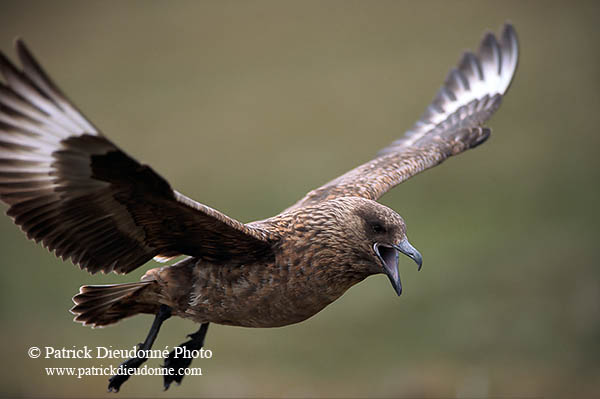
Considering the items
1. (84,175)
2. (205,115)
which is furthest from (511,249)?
(84,175)

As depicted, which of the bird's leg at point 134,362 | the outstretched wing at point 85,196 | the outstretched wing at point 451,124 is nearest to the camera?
the outstretched wing at point 85,196

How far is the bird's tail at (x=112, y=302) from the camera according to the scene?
5078 mm

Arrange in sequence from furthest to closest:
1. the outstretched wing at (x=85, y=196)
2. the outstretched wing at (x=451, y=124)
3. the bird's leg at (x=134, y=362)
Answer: the outstretched wing at (x=451, y=124)
the bird's leg at (x=134, y=362)
the outstretched wing at (x=85, y=196)

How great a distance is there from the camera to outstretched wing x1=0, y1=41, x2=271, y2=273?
4078mm

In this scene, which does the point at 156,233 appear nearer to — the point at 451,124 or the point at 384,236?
the point at 384,236

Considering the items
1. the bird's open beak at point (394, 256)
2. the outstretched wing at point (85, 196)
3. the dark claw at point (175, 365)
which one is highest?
the outstretched wing at point (85, 196)

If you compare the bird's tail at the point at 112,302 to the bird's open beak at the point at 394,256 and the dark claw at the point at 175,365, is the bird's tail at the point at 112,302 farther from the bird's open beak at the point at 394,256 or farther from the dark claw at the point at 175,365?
the bird's open beak at the point at 394,256

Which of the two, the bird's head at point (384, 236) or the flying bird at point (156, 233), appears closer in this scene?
the flying bird at point (156, 233)

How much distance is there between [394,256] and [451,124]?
2.82m

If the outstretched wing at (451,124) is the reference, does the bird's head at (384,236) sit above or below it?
below

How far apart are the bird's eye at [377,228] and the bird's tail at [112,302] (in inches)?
52.0

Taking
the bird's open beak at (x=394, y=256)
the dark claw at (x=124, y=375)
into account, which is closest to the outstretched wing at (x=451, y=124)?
the bird's open beak at (x=394, y=256)

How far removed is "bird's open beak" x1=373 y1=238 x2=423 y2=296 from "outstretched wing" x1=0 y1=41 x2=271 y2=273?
0.62 m

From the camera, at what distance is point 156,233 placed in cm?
469
